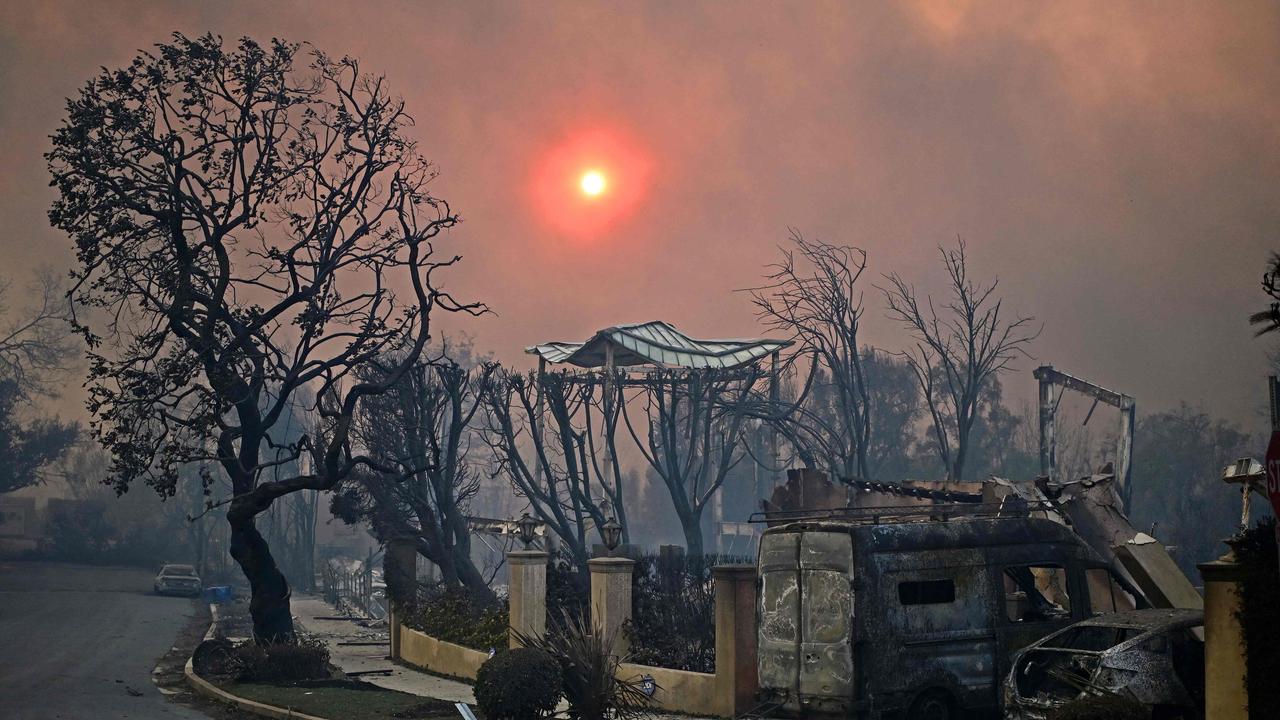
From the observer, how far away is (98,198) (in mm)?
24406

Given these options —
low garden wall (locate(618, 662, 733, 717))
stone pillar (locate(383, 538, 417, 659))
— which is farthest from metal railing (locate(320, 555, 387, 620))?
low garden wall (locate(618, 662, 733, 717))

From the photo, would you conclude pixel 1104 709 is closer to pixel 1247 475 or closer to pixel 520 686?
pixel 1247 475

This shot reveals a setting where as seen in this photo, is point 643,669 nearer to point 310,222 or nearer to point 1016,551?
point 1016,551

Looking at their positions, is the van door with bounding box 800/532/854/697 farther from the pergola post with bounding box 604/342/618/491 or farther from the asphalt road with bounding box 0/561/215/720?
the pergola post with bounding box 604/342/618/491

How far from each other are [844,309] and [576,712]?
1057 inches

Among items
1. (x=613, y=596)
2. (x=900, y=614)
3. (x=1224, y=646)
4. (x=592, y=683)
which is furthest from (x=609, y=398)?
(x=1224, y=646)

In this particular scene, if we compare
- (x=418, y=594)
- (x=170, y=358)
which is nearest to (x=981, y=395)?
(x=418, y=594)

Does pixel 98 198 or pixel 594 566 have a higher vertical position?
pixel 98 198

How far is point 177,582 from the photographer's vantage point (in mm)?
51219

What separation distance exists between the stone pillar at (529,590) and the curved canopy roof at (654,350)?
1950cm

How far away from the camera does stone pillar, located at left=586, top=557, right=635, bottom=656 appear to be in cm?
1886

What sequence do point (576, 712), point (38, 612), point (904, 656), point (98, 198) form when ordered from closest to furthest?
point (904, 656), point (576, 712), point (98, 198), point (38, 612)

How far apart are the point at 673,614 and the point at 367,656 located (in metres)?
12.3

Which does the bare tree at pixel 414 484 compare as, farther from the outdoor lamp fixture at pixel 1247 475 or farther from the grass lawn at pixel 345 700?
the outdoor lamp fixture at pixel 1247 475
